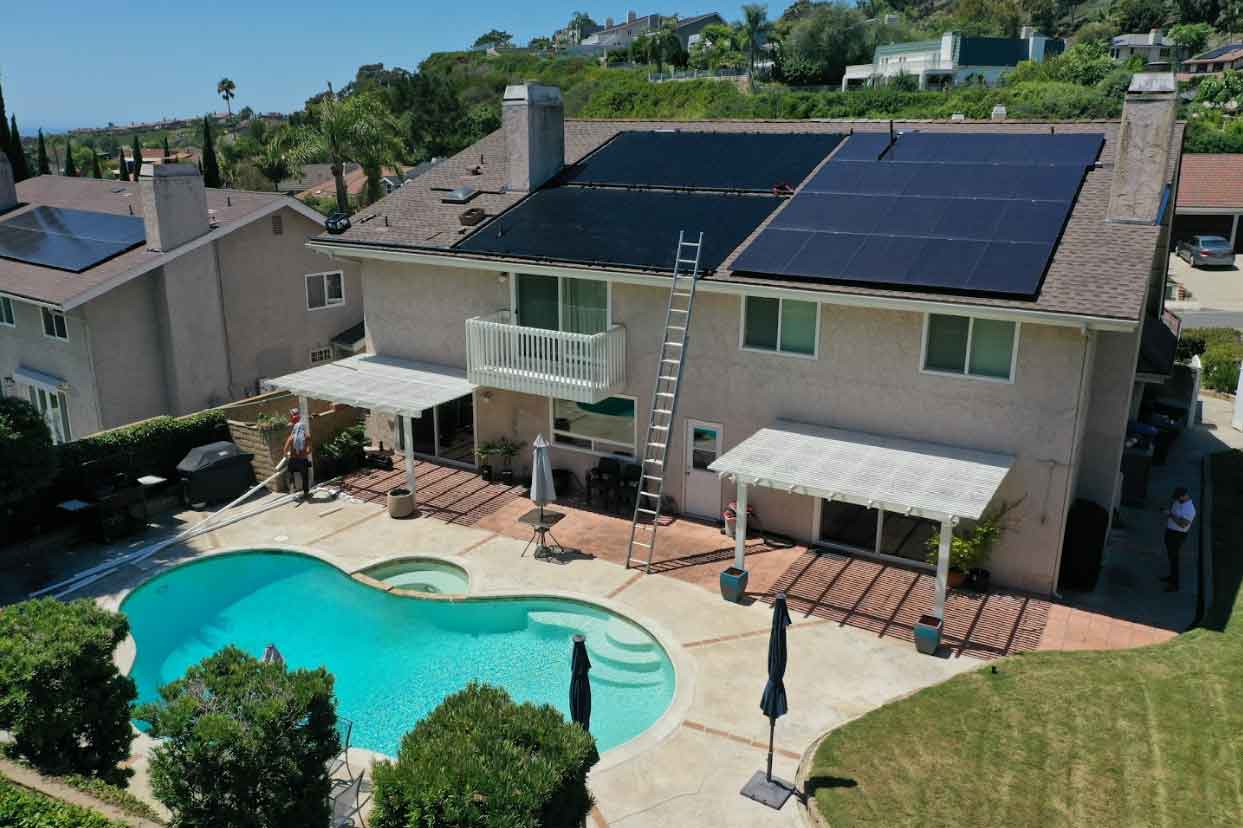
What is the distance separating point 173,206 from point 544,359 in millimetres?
12792

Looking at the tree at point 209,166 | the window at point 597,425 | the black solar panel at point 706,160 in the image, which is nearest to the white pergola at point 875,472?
the window at point 597,425

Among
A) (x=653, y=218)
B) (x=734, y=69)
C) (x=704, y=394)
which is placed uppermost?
(x=734, y=69)

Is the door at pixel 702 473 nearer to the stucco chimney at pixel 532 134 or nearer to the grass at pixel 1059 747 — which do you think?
the grass at pixel 1059 747

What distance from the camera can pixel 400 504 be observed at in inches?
832

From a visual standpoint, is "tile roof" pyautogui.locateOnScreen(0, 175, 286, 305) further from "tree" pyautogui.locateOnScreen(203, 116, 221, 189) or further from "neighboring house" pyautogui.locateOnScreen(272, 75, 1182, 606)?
"tree" pyautogui.locateOnScreen(203, 116, 221, 189)

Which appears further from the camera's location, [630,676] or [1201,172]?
[1201,172]

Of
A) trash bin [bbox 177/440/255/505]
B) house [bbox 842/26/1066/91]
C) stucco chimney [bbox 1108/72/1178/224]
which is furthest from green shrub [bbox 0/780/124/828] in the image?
house [bbox 842/26/1066/91]

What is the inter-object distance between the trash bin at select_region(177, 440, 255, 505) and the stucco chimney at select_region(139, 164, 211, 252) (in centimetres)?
706

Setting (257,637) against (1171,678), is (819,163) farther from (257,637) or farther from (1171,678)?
(257,637)

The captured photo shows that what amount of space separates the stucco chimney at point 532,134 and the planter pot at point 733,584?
12.4 m

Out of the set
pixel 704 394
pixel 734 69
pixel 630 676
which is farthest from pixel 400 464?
pixel 734 69

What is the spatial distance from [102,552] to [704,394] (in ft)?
44.0

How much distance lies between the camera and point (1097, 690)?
45.3ft

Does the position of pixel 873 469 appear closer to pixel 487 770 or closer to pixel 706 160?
pixel 487 770
